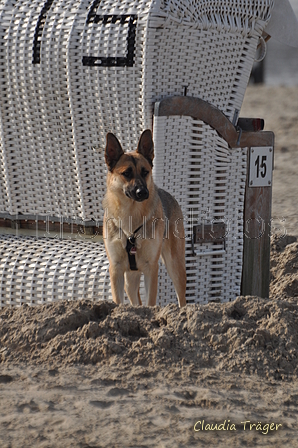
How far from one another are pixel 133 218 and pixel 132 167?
0.42m

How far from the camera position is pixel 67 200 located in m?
5.22

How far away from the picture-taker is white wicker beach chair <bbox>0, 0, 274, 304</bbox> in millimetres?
4605

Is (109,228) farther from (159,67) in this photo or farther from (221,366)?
(221,366)

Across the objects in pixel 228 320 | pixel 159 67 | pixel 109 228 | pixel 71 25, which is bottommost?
pixel 228 320

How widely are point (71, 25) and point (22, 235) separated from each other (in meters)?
1.97

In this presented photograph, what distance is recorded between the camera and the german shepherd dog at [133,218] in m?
4.31

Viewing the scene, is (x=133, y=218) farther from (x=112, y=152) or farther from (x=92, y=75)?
(x=92, y=75)

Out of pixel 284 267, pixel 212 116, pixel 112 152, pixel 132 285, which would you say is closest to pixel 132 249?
pixel 132 285

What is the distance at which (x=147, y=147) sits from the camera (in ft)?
14.4

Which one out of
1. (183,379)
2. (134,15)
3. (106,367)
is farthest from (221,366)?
(134,15)

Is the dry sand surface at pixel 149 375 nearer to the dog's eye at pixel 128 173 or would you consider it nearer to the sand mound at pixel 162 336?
the sand mound at pixel 162 336

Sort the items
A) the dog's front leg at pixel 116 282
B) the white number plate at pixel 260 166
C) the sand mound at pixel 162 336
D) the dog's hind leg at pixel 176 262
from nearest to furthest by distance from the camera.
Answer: the sand mound at pixel 162 336 < the dog's front leg at pixel 116 282 < the dog's hind leg at pixel 176 262 < the white number plate at pixel 260 166

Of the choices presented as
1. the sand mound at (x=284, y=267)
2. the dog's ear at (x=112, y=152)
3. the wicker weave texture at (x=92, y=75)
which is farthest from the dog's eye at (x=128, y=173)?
the sand mound at (x=284, y=267)

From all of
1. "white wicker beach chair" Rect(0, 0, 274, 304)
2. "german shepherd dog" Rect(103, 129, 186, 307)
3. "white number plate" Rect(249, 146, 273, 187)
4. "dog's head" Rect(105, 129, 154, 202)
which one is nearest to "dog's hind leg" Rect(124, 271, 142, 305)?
"german shepherd dog" Rect(103, 129, 186, 307)
